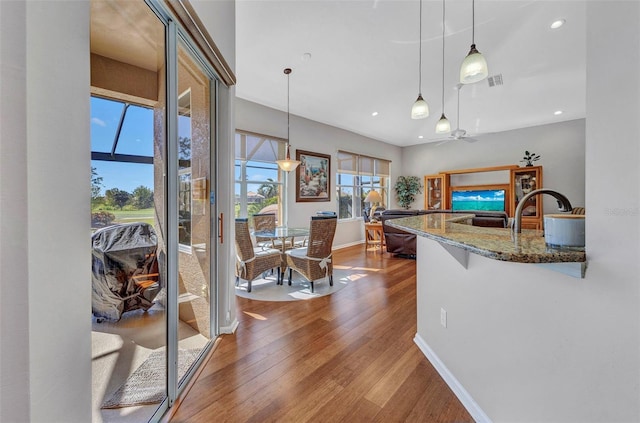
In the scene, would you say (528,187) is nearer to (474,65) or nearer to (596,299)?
(474,65)

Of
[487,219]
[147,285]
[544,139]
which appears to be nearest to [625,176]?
[147,285]

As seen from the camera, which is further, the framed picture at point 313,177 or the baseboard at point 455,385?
the framed picture at point 313,177

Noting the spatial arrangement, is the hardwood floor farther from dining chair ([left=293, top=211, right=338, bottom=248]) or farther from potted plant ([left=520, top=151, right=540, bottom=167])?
potted plant ([left=520, top=151, right=540, bottom=167])

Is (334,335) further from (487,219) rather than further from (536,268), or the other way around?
(487,219)

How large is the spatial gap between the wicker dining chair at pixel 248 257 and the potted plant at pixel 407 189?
18.8ft

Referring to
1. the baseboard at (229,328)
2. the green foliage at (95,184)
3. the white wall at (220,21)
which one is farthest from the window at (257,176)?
the green foliage at (95,184)

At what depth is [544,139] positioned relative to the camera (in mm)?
6660

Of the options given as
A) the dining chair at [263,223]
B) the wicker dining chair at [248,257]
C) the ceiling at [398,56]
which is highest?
the ceiling at [398,56]

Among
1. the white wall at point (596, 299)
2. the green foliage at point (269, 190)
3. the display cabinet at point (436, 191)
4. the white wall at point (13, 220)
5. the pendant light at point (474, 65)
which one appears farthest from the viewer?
the display cabinet at point (436, 191)

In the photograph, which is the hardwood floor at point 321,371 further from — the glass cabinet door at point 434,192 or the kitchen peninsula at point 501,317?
the glass cabinet door at point 434,192

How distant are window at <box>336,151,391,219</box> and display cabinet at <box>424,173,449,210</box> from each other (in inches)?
56.6

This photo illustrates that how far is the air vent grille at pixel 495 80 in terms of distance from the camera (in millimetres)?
4895

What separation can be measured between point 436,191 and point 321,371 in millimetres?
7420

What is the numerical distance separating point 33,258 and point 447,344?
7.10ft
